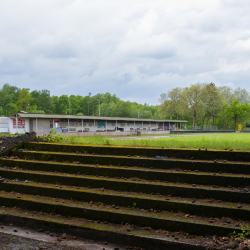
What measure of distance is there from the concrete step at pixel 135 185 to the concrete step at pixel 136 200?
0.14m

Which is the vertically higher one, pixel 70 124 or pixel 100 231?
pixel 70 124

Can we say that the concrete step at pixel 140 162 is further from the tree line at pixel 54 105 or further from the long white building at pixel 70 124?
the tree line at pixel 54 105

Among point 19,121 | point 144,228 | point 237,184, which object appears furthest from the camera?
point 19,121

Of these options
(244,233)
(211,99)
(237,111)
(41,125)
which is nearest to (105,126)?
(41,125)

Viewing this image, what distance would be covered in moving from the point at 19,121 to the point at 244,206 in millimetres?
34445

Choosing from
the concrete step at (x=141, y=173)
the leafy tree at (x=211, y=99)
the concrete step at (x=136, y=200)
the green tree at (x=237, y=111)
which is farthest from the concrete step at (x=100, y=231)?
the leafy tree at (x=211, y=99)

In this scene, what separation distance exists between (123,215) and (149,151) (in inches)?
90.3

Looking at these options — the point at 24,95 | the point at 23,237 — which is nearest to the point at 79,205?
the point at 23,237

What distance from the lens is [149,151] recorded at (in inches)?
260

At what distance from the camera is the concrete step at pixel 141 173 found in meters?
5.23

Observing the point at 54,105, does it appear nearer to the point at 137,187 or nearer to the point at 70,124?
the point at 70,124

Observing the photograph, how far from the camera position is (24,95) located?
99812 millimetres

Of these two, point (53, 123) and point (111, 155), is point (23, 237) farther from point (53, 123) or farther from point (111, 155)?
point (53, 123)

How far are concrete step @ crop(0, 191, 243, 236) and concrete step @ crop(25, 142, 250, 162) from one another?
1950mm
